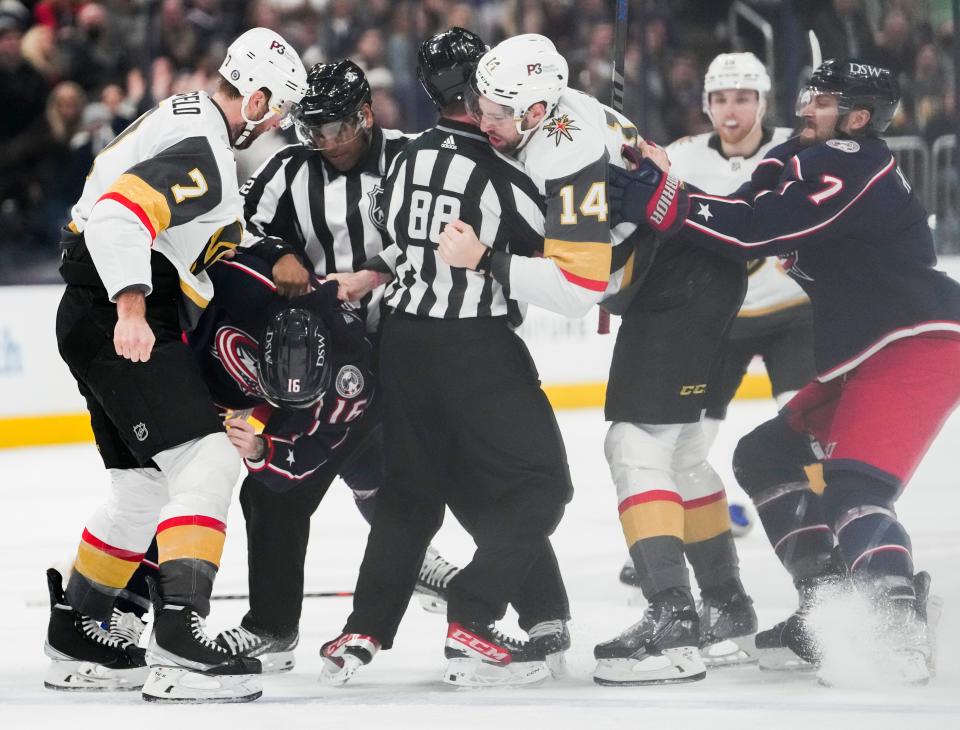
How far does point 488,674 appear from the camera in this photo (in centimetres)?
291

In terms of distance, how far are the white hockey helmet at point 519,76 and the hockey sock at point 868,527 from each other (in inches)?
36.2

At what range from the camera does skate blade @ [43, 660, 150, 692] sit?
294 cm

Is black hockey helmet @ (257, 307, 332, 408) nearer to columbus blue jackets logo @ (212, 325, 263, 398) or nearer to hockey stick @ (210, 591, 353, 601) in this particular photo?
columbus blue jackets logo @ (212, 325, 263, 398)

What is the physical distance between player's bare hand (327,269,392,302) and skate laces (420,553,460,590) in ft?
2.39

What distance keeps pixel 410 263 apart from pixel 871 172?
903 millimetres

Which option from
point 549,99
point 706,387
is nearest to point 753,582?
point 706,387

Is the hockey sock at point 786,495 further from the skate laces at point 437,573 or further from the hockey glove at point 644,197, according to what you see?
the skate laces at point 437,573

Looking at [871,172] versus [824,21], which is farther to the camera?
[824,21]

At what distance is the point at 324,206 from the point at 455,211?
0.46 metres

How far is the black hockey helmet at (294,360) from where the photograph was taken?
2.97 meters

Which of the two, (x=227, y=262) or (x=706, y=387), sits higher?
(x=227, y=262)

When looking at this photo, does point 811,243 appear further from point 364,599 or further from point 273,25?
point 273,25

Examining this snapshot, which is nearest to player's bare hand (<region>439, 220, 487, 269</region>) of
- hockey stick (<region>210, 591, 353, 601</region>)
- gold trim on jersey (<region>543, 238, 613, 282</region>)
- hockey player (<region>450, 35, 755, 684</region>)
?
hockey player (<region>450, 35, 755, 684</region>)

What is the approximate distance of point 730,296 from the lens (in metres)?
3.07
